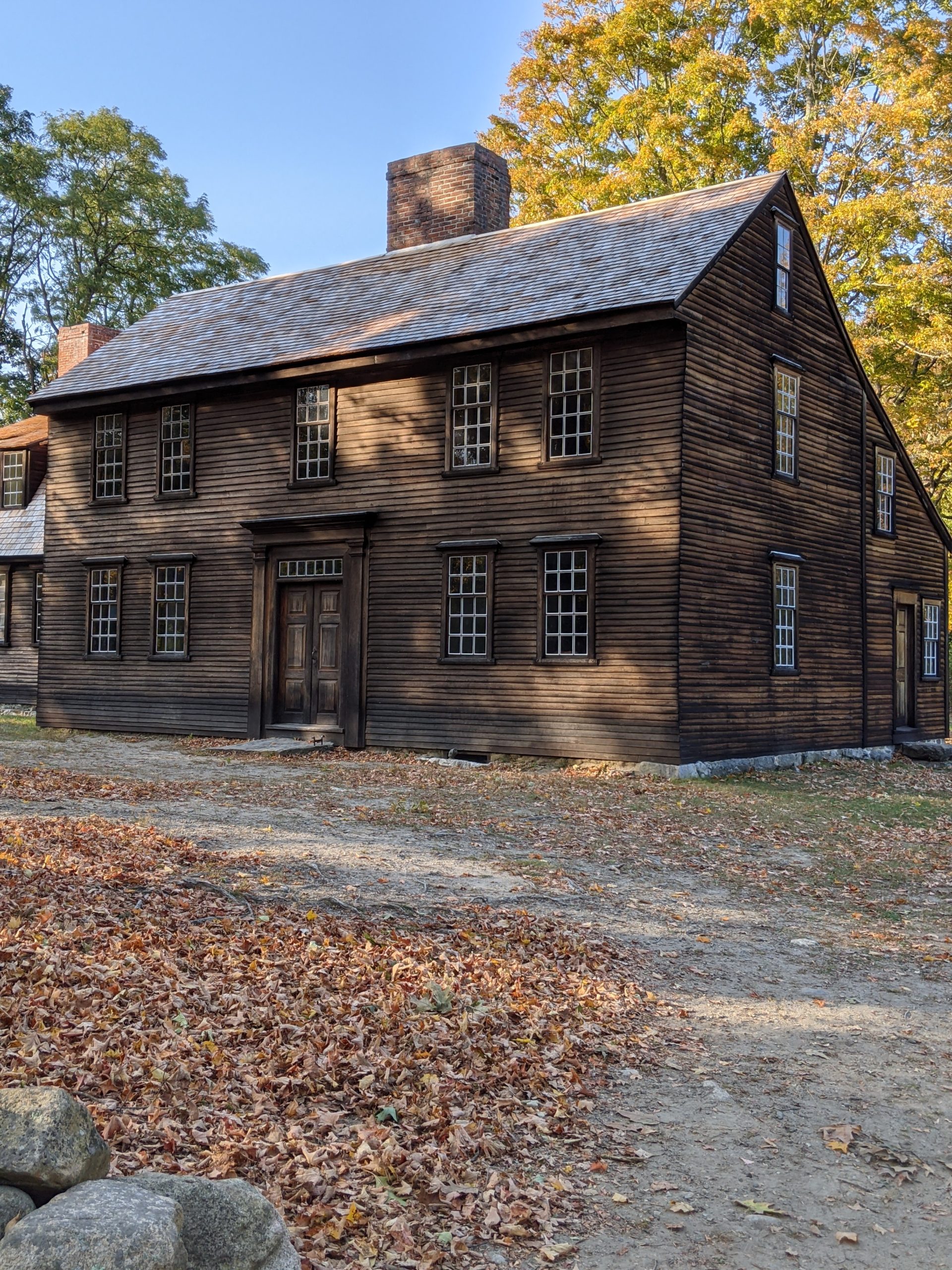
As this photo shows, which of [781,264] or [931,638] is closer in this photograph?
[781,264]

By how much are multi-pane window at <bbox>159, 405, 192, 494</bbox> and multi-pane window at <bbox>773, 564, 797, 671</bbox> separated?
10.5m

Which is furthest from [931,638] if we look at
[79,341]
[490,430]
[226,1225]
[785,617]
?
[226,1225]

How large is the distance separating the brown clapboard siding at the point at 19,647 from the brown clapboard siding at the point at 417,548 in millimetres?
5758

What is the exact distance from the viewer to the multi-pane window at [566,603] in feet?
57.8

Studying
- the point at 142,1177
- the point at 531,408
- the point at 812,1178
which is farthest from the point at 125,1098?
the point at 531,408

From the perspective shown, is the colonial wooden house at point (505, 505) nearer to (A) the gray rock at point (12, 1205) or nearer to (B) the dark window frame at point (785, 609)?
(B) the dark window frame at point (785, 609)

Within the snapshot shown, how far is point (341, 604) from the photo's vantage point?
20.2 m

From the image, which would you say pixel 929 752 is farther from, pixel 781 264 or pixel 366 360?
pixel 366 360

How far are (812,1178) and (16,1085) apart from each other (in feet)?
10.1

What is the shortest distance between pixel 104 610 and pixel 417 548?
7.45 m

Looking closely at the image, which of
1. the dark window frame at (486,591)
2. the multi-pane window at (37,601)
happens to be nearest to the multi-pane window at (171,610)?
the dark window frame at (486,591)

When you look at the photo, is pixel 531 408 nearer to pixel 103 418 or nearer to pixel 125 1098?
pixel 103 418

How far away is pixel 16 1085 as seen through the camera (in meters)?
4.68

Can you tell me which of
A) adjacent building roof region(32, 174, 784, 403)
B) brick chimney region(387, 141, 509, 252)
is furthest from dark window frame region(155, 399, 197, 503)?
brick chimney region(387, 141, 509, 252)
